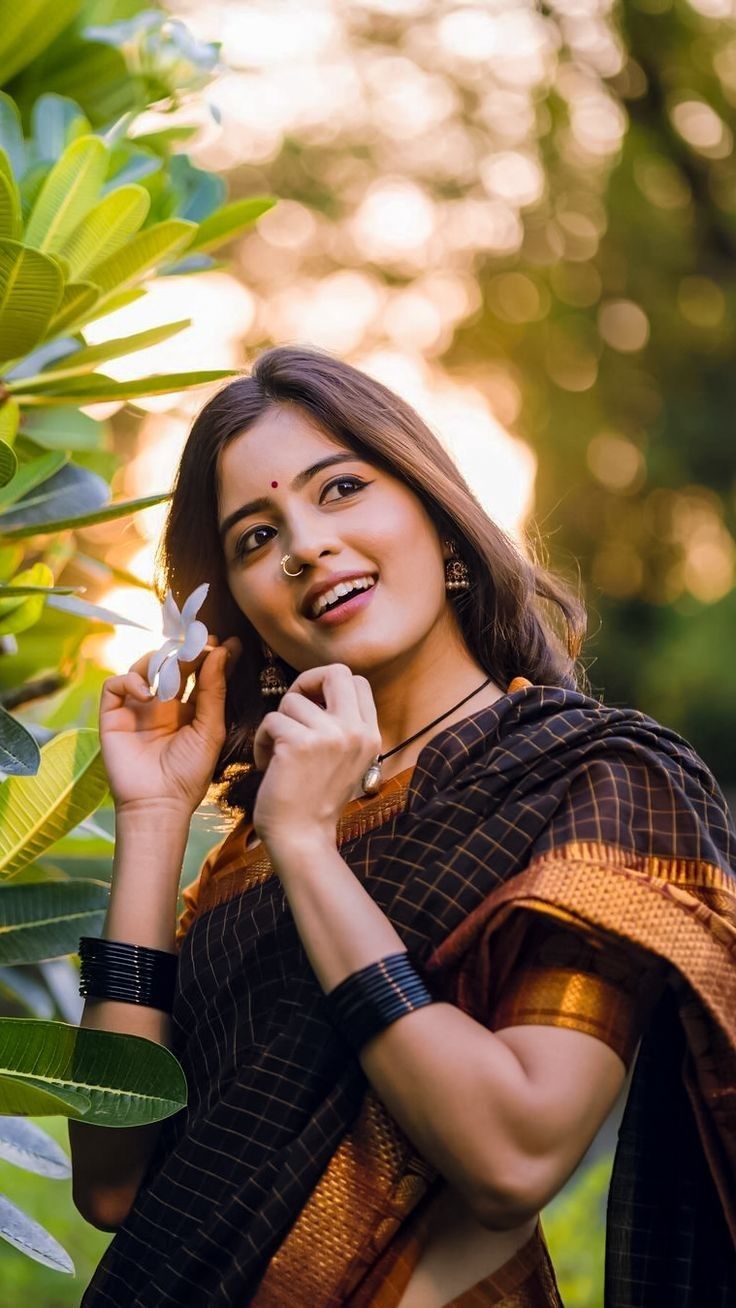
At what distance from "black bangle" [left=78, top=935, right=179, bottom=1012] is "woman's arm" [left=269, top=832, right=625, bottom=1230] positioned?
0.40 meters

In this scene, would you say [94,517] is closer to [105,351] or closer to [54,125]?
[105,351]

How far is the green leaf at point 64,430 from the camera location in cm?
183

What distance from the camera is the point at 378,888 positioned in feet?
4.97

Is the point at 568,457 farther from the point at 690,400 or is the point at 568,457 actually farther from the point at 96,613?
the point at 96,613

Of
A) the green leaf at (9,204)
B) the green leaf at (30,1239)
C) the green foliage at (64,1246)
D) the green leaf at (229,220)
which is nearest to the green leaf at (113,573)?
the green leaf at (229,220)

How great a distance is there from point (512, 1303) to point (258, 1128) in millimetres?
316

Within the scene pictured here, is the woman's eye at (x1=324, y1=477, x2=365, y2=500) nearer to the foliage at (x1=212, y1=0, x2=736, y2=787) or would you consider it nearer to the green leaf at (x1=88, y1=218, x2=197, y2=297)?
the green leaf at (x1=88, y1=218, x2=197, y2=297)

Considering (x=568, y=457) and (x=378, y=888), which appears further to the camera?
(x=568, y=457)

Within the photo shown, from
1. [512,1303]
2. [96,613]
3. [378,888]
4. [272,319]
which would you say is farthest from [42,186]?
[272,319]

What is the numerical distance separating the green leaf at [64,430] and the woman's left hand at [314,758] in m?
0.50

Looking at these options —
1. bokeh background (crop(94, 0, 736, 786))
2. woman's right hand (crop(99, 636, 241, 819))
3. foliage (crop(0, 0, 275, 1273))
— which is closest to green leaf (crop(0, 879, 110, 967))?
foliage (crop(0, 0, 275, 1273))

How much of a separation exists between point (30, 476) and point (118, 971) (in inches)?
23.3

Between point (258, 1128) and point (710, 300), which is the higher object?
point (258, 1128)

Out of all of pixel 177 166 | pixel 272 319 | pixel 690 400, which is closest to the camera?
pixel 177 166
